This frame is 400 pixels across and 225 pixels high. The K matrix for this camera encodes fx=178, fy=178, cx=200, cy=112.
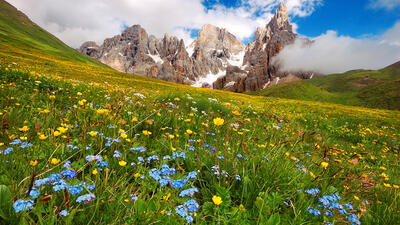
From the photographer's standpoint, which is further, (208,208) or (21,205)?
(208,208)

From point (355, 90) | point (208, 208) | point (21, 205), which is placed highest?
point (355, 90)

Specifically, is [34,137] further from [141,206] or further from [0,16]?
[0,16]

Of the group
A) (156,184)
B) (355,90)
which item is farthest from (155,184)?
(355,90)

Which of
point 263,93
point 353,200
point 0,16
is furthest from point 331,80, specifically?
point 0,16

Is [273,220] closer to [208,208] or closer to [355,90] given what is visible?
[208,208]

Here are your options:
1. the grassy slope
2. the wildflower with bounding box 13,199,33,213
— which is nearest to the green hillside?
the wildflower with bounding box 13,199,33,213

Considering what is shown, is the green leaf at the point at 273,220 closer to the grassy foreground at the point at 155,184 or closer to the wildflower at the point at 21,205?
the grassy foreground at the point at 155,184

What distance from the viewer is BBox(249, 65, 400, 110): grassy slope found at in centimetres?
8931

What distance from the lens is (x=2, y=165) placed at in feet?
6.05

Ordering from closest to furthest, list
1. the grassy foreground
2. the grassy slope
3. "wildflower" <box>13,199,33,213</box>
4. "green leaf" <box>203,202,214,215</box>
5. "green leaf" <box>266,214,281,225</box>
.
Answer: "wildflower" <box>13,199,33,213</box>
the grassy foreground
"green leaf" <box>266,214,281,225</box>
"green leaf" <box>203,202,214,215</box>
the grassy slope

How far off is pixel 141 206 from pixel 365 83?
180 metres

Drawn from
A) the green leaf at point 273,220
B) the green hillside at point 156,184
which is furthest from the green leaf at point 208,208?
the green leaf at point 273,220

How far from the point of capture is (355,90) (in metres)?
120

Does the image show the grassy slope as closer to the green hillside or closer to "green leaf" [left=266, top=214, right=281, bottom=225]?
the green hillside
